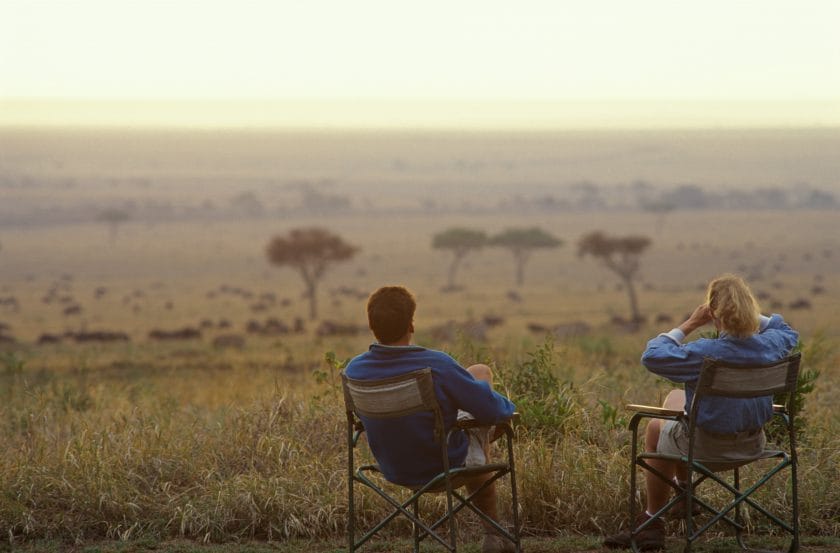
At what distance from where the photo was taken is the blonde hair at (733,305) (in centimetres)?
463

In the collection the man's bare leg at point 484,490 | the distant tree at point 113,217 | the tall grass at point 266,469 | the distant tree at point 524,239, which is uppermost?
the man's bare leg at point 484,490

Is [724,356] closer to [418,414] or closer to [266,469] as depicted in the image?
[418,414]

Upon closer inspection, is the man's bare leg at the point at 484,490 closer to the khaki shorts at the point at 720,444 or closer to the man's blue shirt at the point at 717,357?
the man's blue shirt at the point at 717,357

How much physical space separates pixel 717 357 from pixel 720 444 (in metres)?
0.36

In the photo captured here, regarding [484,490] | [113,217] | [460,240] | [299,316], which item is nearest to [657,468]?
[484,490]

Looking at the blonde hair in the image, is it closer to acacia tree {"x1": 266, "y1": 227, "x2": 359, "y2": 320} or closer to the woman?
the woman

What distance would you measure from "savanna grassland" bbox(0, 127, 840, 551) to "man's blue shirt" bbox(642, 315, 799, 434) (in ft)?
2.80

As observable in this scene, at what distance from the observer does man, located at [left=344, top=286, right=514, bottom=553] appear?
449 cm

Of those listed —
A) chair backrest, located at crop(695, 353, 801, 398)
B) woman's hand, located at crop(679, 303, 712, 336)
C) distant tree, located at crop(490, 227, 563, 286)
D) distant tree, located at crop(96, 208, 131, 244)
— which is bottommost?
distant tree, located at crop(96, 208, 131, 244)

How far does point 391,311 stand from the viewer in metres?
4.52

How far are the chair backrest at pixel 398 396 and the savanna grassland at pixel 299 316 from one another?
105 cm

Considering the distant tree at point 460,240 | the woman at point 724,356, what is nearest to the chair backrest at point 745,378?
the woman at point 724,356

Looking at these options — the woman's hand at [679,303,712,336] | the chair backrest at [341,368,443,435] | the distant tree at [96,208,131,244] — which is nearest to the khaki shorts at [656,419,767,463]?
the woman's hand at [679,303,712,336]

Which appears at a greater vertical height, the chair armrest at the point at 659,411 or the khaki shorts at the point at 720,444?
the chair armrest at the point at 659,411
